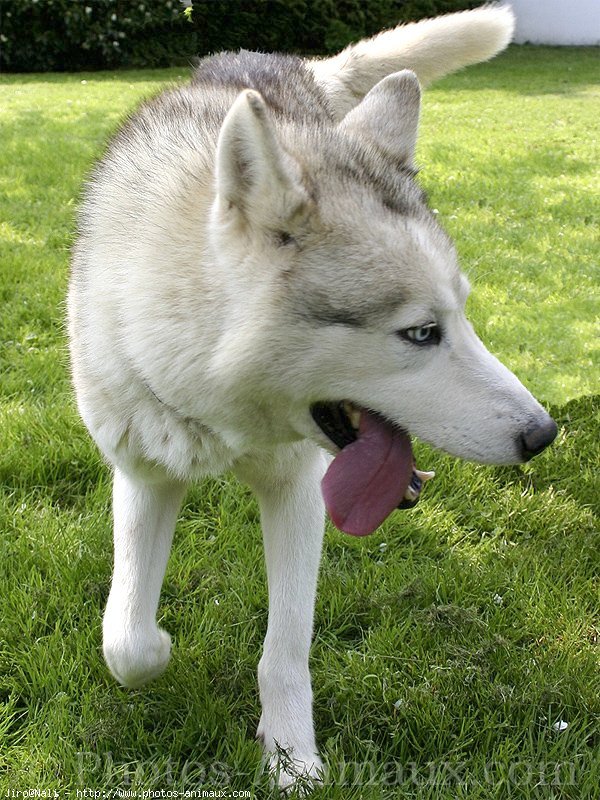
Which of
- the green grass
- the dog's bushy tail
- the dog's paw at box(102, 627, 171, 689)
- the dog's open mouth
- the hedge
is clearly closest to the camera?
the dog's open mouth

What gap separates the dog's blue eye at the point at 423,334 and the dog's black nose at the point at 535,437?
1.10ft

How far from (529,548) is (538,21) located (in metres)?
23.8

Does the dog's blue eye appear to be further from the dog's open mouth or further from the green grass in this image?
the green grass

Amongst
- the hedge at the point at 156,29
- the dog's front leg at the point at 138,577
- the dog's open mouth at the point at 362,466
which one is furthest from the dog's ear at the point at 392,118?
the hedge at the point at 156,29

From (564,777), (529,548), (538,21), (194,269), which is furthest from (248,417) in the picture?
(538,21)

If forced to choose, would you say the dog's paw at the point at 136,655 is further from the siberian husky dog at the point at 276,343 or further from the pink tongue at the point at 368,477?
the pink tongue at the point at 368,477

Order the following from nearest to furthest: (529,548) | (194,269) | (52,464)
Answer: (194,269)
(529,548)
(52,464)

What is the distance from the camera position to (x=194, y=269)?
7.54 feet

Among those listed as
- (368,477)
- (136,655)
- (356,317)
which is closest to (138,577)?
(136,655)

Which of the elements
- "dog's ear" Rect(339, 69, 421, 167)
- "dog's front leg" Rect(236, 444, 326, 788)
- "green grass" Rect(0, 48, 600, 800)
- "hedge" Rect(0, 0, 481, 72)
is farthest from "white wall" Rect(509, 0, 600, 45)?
"dog's front leg" Rect(236, 444, 326, 788)

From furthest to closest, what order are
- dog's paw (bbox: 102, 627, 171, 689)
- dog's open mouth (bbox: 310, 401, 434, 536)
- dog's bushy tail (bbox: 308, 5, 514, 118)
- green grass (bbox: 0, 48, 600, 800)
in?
dog's bushy tail (bbox: 308, 5, 514, 118) < dog's paw (bbox: 102, 627, 171, 689) < green grass (bbox: 0, 48, 600, 800) < dog's open mouth (bbox: 310, 401, 434, 536)

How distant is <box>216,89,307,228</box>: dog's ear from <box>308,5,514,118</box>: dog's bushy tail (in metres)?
2.20

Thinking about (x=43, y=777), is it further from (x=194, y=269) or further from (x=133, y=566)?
(x=194, y=269)

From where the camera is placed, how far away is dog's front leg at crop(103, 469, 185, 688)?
281 cm
